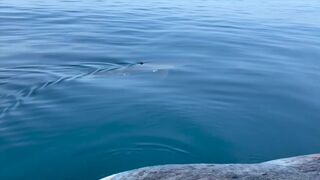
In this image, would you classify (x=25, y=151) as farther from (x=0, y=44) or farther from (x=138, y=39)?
(x=138, y=39)

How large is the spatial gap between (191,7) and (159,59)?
9.60 metres

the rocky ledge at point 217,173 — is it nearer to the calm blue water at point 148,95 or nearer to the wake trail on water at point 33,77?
the calm blue water at point 148,95

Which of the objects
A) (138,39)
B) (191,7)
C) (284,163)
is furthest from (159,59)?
(191,7)

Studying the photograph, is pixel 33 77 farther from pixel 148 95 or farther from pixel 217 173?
pixel 217 173

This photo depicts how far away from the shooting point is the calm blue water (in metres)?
7.26

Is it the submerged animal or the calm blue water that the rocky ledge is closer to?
the calm blue water

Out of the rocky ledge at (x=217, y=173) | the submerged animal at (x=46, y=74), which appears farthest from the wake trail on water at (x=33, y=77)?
the rocky ledge at (x=217, y=173)

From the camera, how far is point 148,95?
9320 mm

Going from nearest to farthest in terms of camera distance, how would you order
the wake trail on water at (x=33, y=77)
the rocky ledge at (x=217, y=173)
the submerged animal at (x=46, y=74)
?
the rocky ledge at (x=217, y=173) < the wake trail on water at (x=33, y=77) < the submerged animal at (x=46, y=74)

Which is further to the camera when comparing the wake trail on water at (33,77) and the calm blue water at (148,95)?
the wake trail on water at (33,77)

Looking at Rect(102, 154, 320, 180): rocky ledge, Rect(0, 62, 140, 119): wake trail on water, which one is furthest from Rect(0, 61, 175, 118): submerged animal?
Rect(102, 154, 320, 180): rocky ledge

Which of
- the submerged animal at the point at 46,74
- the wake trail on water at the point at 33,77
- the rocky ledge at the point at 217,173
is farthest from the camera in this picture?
the submerged animal at the point at 46,74

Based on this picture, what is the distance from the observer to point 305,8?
22.3 meters

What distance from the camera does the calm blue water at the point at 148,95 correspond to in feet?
23.8
